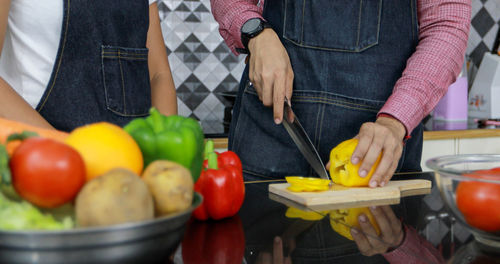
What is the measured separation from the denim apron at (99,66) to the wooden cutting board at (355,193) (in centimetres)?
52

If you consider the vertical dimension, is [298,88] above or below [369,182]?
above

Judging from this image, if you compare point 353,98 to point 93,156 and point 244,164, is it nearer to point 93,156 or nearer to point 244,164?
point 244,164

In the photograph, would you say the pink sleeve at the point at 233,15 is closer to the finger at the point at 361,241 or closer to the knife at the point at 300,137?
the knife at the point at 300,137

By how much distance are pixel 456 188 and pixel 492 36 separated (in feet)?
8.72

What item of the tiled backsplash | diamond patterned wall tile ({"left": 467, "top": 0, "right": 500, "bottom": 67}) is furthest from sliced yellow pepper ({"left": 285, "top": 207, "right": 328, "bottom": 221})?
diamond patterned wall tile ({"left": 467, "top": 0, "right": 500, "bottom": 67})

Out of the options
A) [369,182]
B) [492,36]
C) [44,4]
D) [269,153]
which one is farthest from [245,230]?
[492,36]

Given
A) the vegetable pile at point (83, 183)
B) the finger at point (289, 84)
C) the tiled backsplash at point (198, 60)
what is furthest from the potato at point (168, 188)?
the tiled backsplash at point (198, 60)

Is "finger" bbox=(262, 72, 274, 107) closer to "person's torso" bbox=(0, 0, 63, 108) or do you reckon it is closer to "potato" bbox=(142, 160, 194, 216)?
"person's torso" bbox=(0, 0, 63, 108)

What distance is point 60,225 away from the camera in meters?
0.45

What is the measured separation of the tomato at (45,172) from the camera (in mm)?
444

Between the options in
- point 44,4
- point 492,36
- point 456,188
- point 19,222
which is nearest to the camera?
point 19,222

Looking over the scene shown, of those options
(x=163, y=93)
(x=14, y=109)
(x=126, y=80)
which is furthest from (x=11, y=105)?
(x=163, y=93)

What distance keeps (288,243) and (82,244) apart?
33 cm

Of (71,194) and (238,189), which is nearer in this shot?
(71,194)
